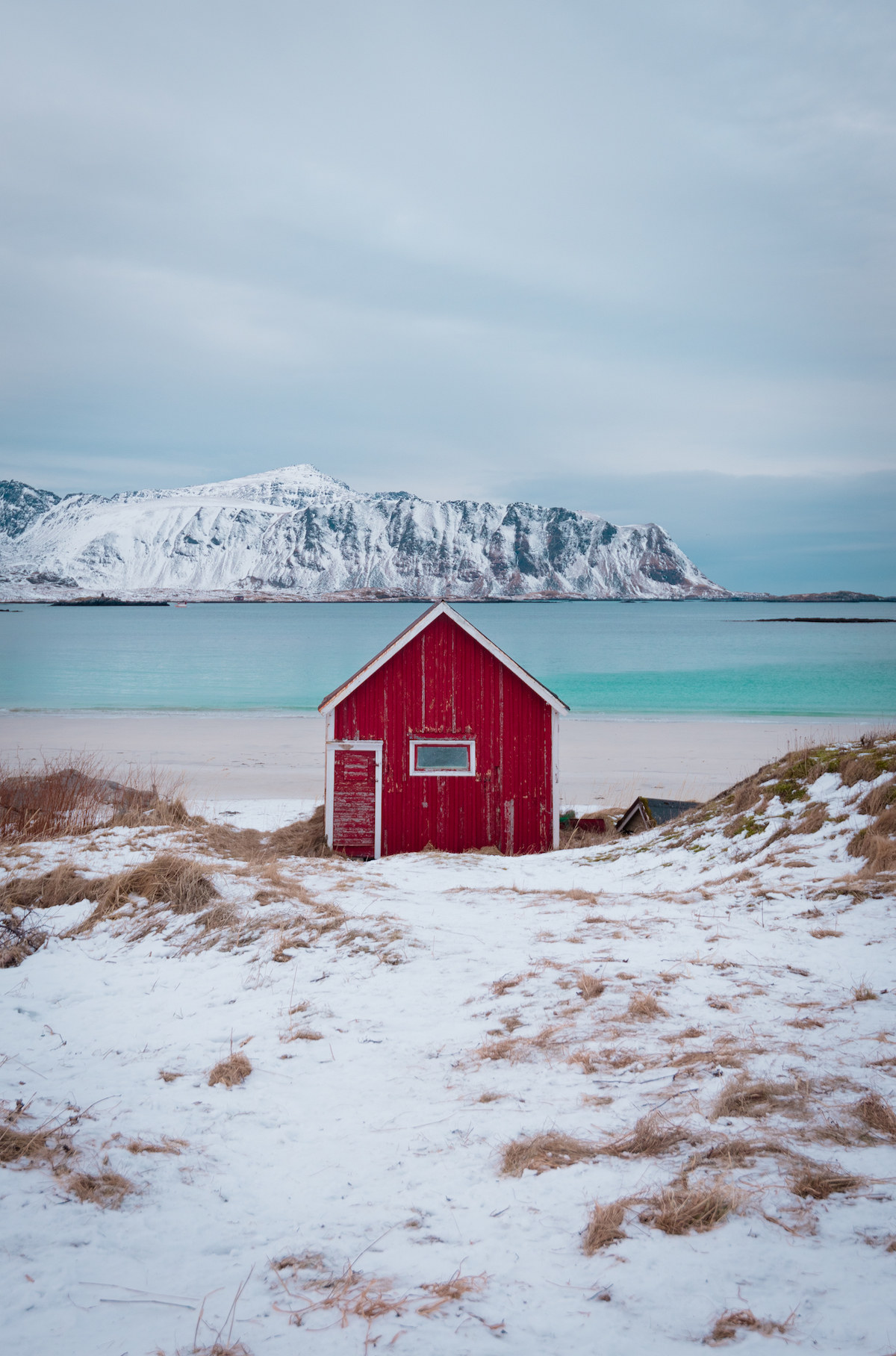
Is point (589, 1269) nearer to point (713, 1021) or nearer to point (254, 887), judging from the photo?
point (713, 1021)

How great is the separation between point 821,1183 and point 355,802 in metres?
12.2

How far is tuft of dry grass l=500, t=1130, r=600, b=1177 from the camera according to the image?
396 cm

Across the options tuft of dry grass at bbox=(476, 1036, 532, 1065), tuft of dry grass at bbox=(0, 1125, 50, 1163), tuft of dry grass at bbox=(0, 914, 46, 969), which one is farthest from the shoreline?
tuft of dry grass at bbox=(0, 1125, 50, 1163)

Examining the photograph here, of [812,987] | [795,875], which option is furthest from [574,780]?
[812,987]

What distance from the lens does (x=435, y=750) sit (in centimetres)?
1548

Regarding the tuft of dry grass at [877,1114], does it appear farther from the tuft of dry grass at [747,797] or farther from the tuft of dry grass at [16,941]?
the tuft of dry grass at [747,797]

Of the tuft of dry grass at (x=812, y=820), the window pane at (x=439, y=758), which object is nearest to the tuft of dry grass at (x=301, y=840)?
the window pane at (x=439, y=758)

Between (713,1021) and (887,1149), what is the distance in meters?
1.61

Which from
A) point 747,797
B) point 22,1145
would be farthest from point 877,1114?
point 747,797

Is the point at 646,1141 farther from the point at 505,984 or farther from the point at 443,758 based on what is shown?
the point at 443,758

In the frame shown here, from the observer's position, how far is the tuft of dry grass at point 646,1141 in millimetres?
3980

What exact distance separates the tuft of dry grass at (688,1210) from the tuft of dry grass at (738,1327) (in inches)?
17.5

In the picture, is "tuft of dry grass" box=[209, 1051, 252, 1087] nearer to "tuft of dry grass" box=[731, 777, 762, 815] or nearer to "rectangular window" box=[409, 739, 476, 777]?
"tuft of dry grass" box=[731, 777, 762, 815]

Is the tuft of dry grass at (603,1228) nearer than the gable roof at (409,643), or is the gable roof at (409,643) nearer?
the tuft of dry grass at (603,1228)
